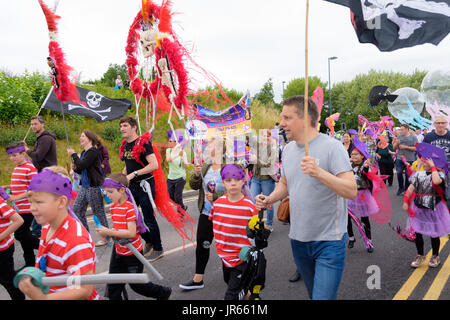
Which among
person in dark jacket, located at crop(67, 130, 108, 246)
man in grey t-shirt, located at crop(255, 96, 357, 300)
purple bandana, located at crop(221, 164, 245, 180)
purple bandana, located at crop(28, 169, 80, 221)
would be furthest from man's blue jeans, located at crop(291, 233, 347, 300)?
person in dark jacket, located at crop(67, 130, 108, 246)

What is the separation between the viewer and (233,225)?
2975 millimetres

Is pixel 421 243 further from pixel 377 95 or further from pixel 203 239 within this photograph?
pixel 377 95

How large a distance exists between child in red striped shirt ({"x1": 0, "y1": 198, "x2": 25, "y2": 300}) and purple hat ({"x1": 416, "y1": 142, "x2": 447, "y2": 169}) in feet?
15.3

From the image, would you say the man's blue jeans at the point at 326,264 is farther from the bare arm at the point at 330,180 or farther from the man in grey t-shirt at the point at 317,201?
the bare arm at the point at 330,180

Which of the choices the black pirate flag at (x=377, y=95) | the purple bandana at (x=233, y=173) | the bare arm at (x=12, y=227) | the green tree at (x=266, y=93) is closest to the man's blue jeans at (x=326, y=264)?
the purple bandana at (x=233, y=173)

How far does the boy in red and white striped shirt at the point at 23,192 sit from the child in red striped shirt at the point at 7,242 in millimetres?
1115

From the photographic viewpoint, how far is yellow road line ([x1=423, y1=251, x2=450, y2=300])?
3.43 metres

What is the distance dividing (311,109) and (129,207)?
74.5 inches

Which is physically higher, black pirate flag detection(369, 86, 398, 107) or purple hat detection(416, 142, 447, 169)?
black pirate flag detection(369, 86, 398, 107)

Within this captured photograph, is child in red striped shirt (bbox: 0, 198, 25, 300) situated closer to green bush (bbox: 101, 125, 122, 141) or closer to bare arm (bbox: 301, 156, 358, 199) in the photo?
bare arm (bbox: 301, 156, 358, 199)

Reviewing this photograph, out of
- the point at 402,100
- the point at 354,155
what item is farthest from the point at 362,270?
the point at 402,100

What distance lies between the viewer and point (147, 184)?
443 cm

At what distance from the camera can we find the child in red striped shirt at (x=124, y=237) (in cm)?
287
